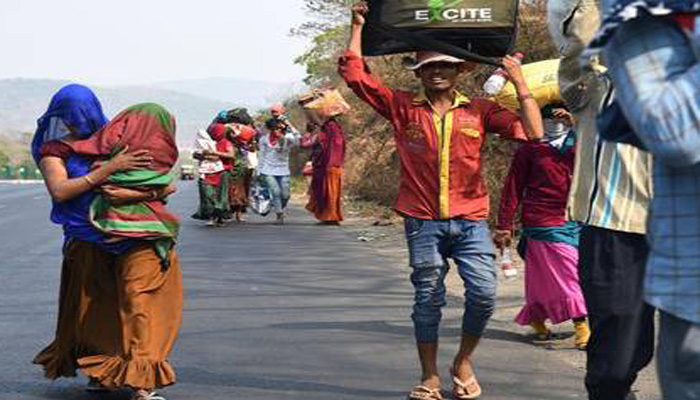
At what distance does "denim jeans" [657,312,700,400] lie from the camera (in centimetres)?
263

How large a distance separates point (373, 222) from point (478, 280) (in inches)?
561

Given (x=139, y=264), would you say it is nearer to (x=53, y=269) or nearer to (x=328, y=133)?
(x=53, y=269)

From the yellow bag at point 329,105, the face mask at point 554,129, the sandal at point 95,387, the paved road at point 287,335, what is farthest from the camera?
the yellow bag at point 329,105

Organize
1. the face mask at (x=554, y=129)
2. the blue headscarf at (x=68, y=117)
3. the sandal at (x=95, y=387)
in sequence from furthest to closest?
the face mask at (x=554, y=129) < the sandal at (x=95, y=387) < the blue headscarf at (x=68, y=117)

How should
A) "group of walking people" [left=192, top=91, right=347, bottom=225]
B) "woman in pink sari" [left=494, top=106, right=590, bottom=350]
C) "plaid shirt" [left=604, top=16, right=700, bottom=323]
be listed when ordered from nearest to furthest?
"plaid shirt" [left=604, top=16, right=700, bottom=323], "woman in pink sari" [left=494, top=106, right=590, bottom=350], "group of walking people" [left=192, top=91, right=347, bottom=225]

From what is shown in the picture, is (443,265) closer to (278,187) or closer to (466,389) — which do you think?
(466,389)

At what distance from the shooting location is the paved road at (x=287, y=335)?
6410mm

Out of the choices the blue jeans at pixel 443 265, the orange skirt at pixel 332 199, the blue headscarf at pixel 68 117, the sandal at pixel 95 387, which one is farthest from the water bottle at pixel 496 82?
the orange skirt at pixel 332 199

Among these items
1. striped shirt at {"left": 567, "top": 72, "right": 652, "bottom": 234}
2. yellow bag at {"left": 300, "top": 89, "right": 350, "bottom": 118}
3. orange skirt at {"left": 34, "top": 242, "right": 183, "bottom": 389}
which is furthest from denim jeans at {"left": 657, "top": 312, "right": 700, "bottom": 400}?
yellow bag at {"left": 300, "top": 89, "right": 350, "bottom": 118}

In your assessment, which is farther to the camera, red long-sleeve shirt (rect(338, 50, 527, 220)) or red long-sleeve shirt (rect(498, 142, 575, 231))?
red long-sleeve shirt (rect(498, 142, 575, 231))

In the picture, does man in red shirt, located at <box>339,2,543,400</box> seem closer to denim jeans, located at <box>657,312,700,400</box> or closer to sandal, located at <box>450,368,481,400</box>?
sandal, located at <box>450,368,481,400</box>

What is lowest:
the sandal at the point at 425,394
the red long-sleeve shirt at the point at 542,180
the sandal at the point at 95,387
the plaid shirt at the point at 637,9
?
the sandal at the point at 95,387

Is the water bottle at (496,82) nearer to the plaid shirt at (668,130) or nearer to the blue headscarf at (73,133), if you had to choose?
the blue headscarf at (73,133)

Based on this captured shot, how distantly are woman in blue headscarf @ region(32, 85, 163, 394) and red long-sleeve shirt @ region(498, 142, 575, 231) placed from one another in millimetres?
2444
